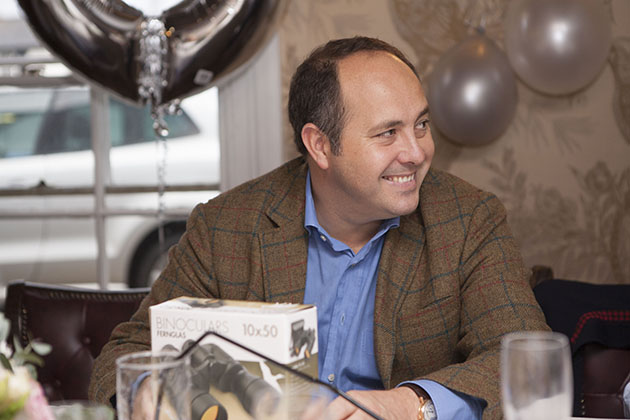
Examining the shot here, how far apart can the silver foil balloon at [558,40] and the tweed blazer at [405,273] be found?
119cm

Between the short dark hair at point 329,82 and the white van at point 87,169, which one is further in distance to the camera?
the white van at point 87,169

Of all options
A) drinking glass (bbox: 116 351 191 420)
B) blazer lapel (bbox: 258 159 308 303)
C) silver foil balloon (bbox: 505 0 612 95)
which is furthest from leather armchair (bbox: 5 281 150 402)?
silver foil balloon (bbox: 505 0 612 95)

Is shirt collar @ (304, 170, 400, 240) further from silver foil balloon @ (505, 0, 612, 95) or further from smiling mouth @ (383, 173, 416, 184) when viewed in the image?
silver foil balloon @ (505, 0, 612, 95)

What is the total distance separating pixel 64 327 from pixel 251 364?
3.63 feet

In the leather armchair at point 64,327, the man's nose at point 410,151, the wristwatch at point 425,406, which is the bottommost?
the leather armchair at point 64,327

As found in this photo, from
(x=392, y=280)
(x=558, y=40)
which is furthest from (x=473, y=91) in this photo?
(x=392, y=280)

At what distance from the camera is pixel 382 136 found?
1.56 m

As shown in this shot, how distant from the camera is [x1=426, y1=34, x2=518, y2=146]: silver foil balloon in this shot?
2.69 m

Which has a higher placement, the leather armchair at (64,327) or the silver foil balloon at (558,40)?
the silver foil balloon at (558,40)

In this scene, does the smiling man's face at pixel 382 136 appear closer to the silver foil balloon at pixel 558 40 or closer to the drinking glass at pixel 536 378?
the drinking glass at pixel 536 378

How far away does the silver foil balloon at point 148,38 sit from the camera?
91.0 inches

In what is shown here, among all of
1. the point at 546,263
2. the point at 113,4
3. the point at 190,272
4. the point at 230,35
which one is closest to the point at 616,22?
the point at 546,263

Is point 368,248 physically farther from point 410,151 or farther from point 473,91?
point 473,91

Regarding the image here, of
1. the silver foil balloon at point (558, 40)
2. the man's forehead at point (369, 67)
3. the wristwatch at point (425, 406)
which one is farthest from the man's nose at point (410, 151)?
the silver foil balloon at point (558, 40)
